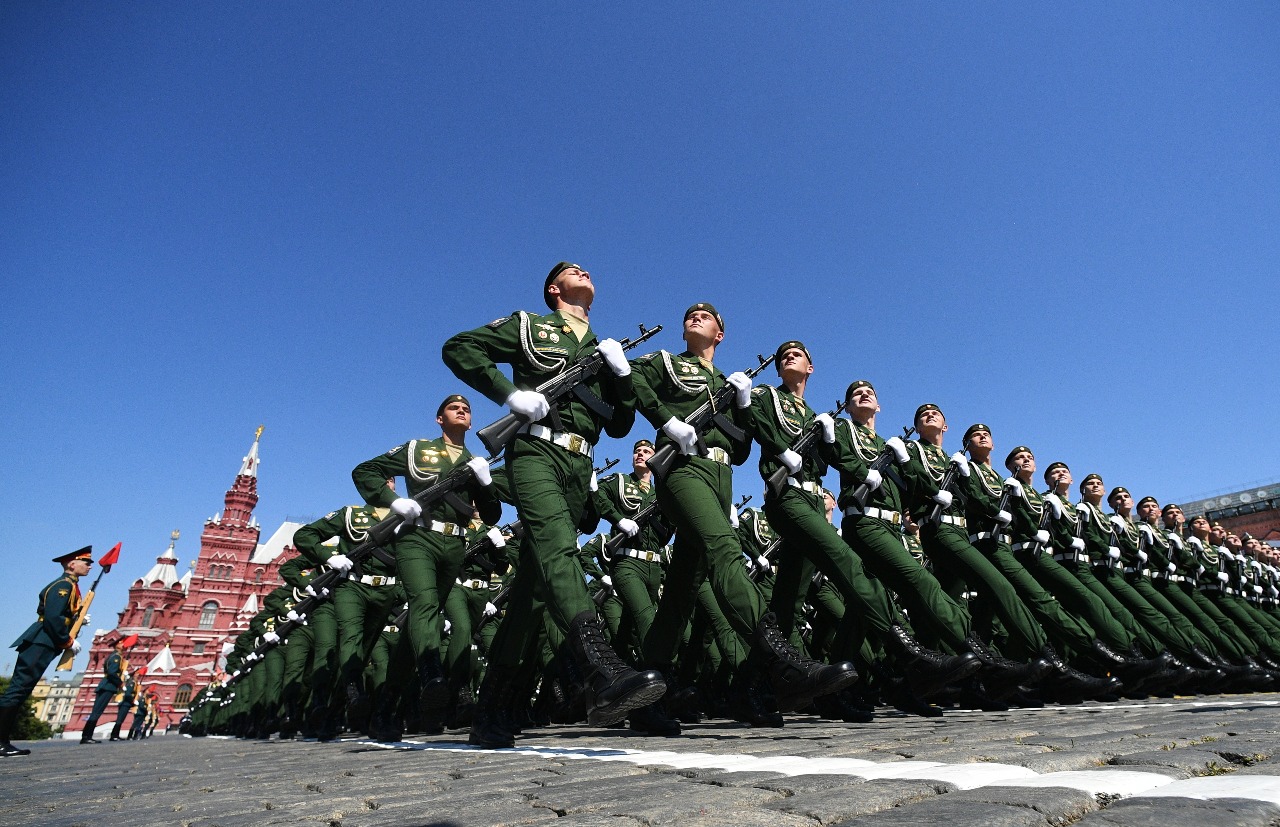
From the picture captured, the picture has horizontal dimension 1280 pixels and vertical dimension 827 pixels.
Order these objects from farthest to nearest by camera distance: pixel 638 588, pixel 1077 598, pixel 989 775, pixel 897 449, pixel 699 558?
pixel 1077 598, pixel 638 588, pixel 897 449, pixel 699 558, pixel 989 775

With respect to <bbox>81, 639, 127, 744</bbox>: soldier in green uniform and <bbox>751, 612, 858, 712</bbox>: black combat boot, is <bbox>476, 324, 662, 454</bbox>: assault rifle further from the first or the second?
<bbox>81, 639, 127, 744</bbox>: soldier in green uniform

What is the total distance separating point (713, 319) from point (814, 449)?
1.40 metres

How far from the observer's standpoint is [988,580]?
620 centimetres

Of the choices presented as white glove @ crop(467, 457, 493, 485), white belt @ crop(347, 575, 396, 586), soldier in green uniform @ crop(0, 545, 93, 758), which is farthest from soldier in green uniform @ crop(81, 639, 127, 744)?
white glove @ crop(467, 457, 493, 485)

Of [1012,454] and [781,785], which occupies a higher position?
[1012,454]

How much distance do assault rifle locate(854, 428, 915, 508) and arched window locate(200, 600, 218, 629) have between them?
72.7 metres

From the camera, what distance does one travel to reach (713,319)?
217 inches

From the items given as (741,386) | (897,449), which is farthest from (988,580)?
(741,386)

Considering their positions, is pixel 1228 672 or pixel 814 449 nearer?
pixel 814 449

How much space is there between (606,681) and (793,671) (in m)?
1.23

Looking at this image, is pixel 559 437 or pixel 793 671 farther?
pixel 559 437

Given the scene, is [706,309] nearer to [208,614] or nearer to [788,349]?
[788,349]

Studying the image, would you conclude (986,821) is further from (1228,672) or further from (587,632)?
(1228,672)

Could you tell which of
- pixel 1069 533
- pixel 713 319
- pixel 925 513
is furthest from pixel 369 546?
pixel 1069 533
